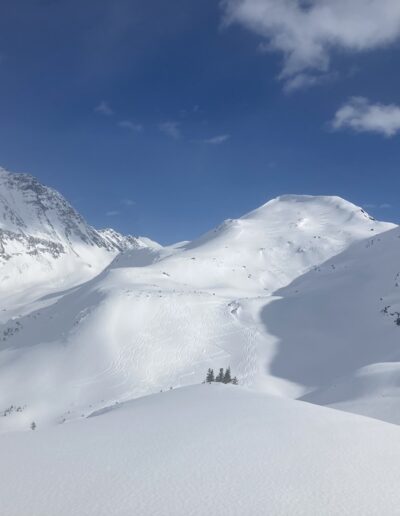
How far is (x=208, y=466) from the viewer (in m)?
11.5

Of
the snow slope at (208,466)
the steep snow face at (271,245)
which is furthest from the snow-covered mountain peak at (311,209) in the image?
the snow slope at (208,466)

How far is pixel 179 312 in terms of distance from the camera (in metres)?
82.6

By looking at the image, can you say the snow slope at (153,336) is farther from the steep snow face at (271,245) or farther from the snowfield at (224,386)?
the steep snow face at (271,245)

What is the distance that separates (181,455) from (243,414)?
5.44 metres

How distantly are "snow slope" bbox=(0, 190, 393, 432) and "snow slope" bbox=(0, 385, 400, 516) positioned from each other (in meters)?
39.0

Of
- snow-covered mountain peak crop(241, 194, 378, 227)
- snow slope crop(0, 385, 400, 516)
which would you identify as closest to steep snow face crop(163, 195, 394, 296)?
snow-covered mountain peak crop(241, 194, 378, 227)

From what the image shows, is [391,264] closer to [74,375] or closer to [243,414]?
[74,375]

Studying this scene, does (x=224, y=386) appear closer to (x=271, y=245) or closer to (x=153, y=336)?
(x=153, y=336)

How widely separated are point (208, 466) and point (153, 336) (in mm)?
63539

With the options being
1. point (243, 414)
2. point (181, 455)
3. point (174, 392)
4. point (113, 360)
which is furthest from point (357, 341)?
point (181, 455)

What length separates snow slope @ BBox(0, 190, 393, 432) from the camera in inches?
2330

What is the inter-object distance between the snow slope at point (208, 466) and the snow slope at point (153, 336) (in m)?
39.0

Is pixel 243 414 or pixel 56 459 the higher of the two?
pixel 243 414

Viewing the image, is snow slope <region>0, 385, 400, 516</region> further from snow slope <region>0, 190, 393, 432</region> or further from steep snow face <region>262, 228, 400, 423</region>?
snow slope <region>0, 190, 393, 432</region>
